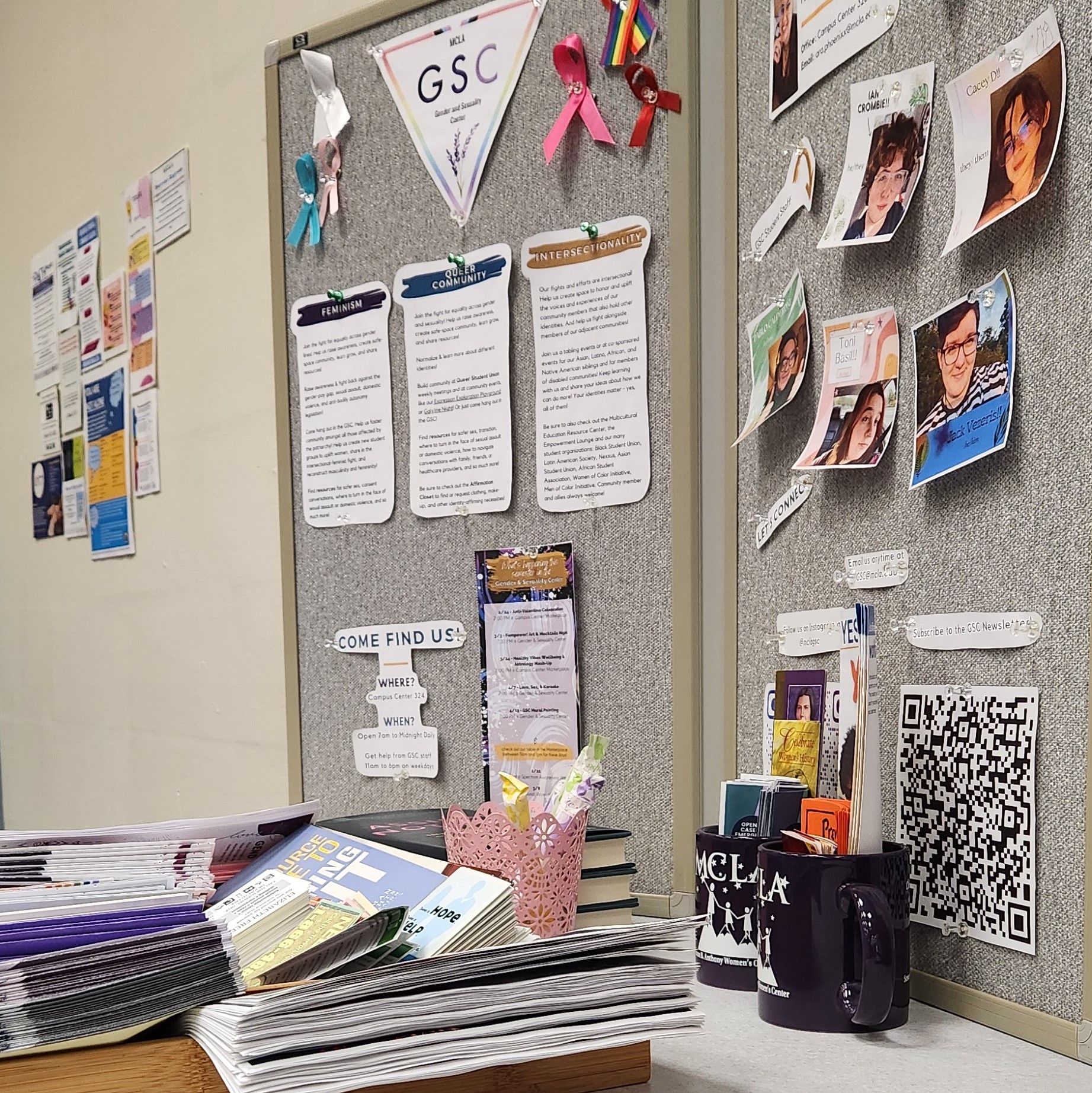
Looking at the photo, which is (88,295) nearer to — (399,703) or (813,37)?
(399,703)

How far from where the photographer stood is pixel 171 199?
1674 millimetres

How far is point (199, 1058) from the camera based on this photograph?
393 millimetres

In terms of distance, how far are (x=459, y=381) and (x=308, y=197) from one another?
0.25 m

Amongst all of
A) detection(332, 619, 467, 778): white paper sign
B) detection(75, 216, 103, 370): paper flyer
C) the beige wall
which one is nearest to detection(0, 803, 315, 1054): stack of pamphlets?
detection(332, 619, 467, 778): white paper sign

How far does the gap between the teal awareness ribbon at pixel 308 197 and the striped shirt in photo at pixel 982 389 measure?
2.03 feet

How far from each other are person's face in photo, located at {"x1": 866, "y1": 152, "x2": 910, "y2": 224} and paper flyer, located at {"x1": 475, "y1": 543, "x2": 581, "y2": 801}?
1.07ft

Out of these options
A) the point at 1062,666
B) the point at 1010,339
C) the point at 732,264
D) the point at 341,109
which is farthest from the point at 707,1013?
the point at 341,109

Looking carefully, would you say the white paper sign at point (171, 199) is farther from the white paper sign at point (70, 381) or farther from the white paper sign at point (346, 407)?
the white paper sign at point (346, 407)

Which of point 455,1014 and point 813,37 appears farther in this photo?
point 813,37

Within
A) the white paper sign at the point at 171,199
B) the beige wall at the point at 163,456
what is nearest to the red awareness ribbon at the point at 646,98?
the beige wall at the point at 163,456

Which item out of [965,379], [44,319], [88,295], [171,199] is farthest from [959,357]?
[44,319]

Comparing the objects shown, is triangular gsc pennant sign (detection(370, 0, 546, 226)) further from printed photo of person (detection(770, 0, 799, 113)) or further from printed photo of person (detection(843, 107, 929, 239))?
printed photo of person (detection(843, 107, 929, 239))

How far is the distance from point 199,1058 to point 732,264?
0.57 m

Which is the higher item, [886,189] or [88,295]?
[88,295]
